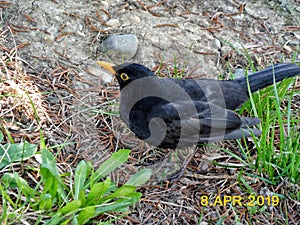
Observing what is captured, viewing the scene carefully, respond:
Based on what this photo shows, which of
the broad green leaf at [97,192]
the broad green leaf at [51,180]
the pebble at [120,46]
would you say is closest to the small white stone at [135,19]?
the pebble at [120,46]

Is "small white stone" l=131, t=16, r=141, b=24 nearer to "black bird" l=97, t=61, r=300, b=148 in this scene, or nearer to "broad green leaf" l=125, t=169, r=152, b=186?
"black bird" l=97, t=61, r=300, b=148

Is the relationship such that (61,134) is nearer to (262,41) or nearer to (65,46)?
(65,46)

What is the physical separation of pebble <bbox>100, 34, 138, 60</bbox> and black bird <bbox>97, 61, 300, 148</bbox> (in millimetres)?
522

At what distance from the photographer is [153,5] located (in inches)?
223

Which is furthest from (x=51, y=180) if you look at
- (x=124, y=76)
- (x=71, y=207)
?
(x=124, y=76)

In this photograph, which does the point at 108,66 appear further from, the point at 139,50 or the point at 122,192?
the point at 122,192

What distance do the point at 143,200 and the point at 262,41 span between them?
8.62 feet

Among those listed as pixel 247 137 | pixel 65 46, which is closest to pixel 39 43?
pixel 65 46

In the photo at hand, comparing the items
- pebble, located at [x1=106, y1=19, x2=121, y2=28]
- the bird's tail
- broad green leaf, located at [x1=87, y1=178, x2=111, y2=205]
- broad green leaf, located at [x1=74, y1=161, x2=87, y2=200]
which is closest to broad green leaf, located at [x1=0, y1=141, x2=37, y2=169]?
broad green leaf, located at [x1=74, y1=161, x2=87, y2=200]

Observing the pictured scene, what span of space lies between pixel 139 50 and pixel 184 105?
1.10 metres

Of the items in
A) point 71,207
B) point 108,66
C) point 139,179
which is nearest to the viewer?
point 71,207

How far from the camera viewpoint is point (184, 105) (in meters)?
4.43

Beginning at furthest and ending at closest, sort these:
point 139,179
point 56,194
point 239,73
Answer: point 239,73, point 139,179, point 56,194

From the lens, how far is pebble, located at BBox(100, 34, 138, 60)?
5.10m
